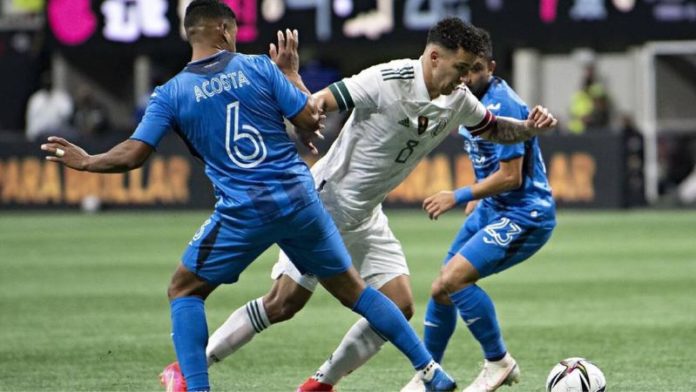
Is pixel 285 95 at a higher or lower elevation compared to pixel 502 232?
higher

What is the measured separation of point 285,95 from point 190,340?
1.26 metres

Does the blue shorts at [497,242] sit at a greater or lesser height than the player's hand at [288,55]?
lesser

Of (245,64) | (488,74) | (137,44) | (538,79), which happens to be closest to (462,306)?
(488,74)

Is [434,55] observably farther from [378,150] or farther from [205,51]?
[205,51]

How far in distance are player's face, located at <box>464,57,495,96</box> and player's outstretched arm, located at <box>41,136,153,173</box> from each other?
75.0 inches

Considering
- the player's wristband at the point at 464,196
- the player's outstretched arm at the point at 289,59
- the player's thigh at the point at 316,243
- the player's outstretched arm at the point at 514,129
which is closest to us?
the player's thigh at the point at 316,243

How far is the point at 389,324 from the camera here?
7066mm

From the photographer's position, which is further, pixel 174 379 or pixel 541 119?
pixel 541 119

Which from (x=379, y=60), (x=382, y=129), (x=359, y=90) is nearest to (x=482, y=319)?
(x=382, y=129)

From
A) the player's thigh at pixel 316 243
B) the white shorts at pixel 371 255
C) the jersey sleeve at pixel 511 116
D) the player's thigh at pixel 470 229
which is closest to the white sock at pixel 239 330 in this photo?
the white shorts at pixel 371 255

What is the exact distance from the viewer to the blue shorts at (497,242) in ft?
26.9

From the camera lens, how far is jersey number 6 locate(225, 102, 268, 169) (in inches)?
266

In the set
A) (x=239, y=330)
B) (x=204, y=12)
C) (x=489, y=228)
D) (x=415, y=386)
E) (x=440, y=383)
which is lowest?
(x=415, y=386)

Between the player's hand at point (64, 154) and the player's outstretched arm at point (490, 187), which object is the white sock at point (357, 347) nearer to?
the player's outstretched arm at point (490, 187)
